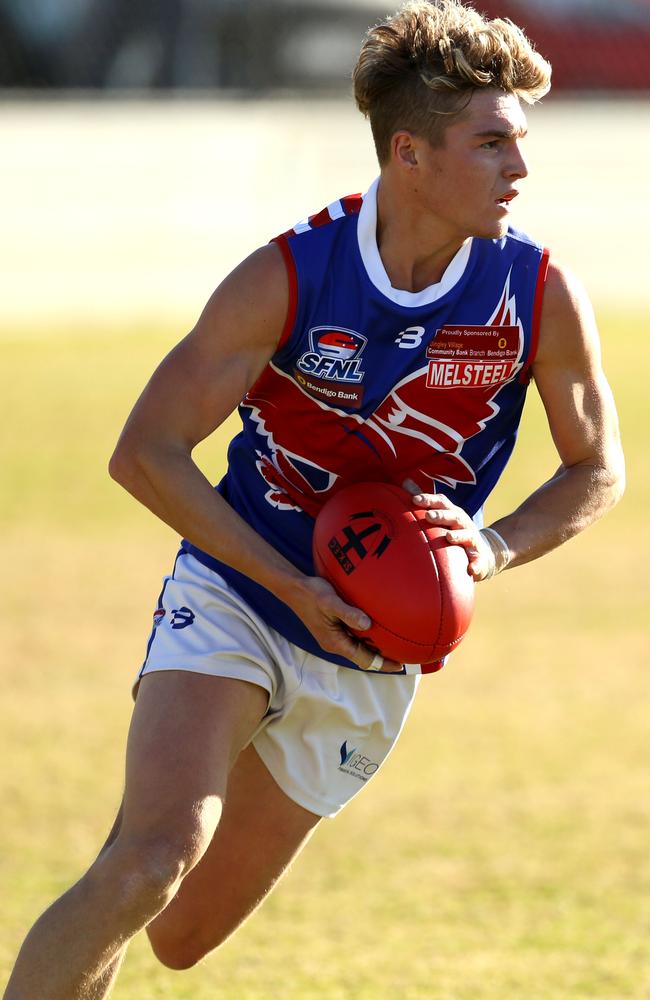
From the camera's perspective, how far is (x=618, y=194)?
21281 millimetres

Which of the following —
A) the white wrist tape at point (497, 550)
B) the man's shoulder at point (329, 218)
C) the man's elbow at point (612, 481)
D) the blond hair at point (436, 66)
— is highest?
the blond hair at point (436, 66)


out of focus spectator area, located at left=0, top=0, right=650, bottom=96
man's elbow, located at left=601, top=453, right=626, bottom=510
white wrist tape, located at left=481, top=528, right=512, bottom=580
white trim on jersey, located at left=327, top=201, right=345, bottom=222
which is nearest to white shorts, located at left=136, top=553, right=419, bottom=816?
white wrist tape, located at left=481, top=528, right=512, bottom=580

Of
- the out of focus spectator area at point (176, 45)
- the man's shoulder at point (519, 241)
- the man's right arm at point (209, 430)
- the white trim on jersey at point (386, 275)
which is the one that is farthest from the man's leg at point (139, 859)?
the out of focus spectator area at point (176, 45)

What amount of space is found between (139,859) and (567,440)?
1.48 meters

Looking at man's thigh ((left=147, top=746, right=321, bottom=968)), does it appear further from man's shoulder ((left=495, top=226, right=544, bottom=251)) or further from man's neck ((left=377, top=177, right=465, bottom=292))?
man's shoulder ((left=495, top=226, right=544, bottom=251))

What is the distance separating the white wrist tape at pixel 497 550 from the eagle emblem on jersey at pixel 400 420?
298mm

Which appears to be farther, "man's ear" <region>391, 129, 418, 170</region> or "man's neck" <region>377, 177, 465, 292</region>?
"man's neck" <region>377, 177, 465, 292</region>

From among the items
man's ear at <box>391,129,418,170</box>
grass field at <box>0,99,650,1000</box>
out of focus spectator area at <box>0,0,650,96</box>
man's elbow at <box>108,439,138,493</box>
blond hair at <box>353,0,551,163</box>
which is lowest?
grass field at <box>0,99,650,1000</box>

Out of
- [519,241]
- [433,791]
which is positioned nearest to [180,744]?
[519,241]

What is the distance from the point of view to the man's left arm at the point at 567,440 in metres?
3.72

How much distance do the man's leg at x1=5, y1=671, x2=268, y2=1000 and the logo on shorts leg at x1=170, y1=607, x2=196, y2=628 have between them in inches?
11.8

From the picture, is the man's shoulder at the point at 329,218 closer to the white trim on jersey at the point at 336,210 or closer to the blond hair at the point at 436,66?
the white trim on jersey at the point at 336,210

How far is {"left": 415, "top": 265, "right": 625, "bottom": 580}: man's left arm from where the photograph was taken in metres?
3.72

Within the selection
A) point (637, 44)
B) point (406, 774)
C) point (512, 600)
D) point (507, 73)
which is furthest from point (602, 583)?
point (637, 44)
